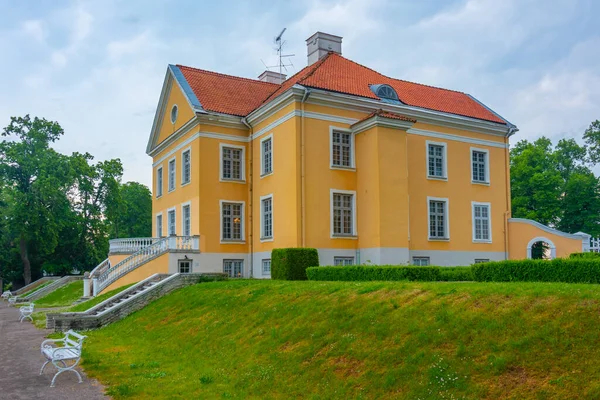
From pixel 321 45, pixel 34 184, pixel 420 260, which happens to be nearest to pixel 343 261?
pixel 420 260

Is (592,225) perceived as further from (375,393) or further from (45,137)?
(45,137)

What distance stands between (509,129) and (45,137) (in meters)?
39.2

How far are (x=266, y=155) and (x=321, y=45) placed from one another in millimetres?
8227

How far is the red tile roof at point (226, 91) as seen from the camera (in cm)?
2952

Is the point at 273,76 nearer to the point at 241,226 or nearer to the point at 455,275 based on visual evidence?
the point at 241,226

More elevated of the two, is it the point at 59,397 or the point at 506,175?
the point at 506,175

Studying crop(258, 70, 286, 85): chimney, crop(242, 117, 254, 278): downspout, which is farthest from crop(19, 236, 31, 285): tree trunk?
crop(242, 117, 254, 278): downspout

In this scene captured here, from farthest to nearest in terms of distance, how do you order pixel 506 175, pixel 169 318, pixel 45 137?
1. pixel 45 137
2. pixel 506 175
3. pixel 169 318

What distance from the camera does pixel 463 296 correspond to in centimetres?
1048

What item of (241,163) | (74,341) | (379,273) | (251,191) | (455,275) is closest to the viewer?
(74,341)

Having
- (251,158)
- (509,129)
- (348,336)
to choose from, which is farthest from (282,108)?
(348,336)

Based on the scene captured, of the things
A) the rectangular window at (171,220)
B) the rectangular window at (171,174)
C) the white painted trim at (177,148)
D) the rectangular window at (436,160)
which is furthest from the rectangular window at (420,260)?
the rectangular window at (171,174)

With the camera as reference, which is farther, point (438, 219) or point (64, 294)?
point (64, 294)

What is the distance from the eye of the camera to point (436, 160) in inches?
1155
